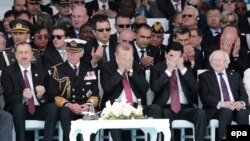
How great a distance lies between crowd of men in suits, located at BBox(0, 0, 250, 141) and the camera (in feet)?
50.7

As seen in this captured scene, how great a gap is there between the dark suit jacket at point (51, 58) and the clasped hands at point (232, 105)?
252 cm

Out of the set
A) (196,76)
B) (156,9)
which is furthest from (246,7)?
(196,76)

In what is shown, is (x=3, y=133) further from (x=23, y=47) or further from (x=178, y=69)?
(x=178, y=69)

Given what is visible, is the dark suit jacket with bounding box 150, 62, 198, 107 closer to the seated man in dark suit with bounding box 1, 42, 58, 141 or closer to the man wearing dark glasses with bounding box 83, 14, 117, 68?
the man wearing dark glasses with bounding box 83, 14, 117, 68

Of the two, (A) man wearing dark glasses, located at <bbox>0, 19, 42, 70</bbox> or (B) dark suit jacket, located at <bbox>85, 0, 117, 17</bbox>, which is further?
(B) dark suit jacket, located at <bbox>85, 0, 117, 17</bbox>

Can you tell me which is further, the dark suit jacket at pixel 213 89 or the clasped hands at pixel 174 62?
the dark suit jacket at pixel 213 89

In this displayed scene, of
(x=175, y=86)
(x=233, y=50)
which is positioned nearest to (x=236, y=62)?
(x=233, y=50)

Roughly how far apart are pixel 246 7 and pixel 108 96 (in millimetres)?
5149

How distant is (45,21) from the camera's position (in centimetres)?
1794

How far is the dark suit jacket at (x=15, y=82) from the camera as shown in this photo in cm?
1542

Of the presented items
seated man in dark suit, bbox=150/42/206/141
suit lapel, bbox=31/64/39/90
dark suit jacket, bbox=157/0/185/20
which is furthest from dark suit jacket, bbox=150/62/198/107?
dark suit jacket, bbox=157/0/185/20

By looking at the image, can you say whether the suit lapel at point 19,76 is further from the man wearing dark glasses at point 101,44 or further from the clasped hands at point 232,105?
the clasped hands at point 232,105

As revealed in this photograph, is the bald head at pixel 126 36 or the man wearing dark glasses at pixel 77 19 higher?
the man wearing dark glasses at pixel 77 19

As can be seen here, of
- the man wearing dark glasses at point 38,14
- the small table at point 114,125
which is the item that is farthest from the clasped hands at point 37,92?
the man wearing dark glasses at point 38,14
